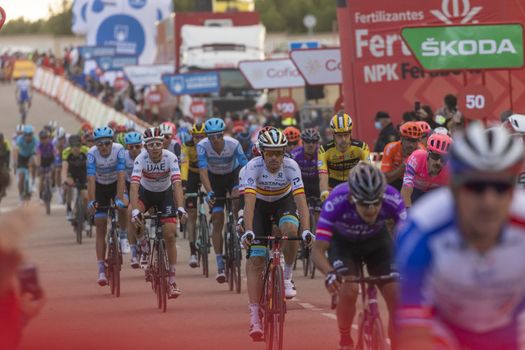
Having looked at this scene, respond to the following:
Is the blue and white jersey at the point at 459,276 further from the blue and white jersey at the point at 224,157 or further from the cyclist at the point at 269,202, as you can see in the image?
the blue and white jersey at the point at 224,157

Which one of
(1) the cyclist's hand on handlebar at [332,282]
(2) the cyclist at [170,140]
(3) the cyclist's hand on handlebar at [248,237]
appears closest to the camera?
(1) the cyclist's hand on handlebar at [332,282]

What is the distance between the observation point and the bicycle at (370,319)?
355 inches

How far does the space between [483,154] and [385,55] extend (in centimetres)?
2236

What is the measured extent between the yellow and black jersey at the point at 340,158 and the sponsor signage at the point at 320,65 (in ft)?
39.1

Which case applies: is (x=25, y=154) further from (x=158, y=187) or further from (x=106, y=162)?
(x=158, y=187)

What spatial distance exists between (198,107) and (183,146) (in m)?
24.9

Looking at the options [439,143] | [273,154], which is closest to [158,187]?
[273,154]

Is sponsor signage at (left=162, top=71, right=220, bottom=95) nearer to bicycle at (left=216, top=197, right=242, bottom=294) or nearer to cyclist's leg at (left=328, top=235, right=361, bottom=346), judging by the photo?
bicycle at (left=216, top=197, right=242, bottom=294)

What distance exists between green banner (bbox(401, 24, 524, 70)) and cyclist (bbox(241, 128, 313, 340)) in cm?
757

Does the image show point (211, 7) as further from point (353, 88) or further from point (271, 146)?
point (271, 146)

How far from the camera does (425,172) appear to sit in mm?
13945

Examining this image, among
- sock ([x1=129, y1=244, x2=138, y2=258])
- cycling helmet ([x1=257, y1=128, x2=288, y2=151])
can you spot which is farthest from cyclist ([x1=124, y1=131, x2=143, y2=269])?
cycling helmet ([x1=257, y1=128, x2=288, y2=151])

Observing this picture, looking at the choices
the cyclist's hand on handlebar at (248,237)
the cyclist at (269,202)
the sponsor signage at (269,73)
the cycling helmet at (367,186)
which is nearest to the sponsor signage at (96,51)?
the sponsor signage at (269,73)

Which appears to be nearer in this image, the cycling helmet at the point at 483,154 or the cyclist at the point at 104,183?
the cycling helmet at the point at 483,154
